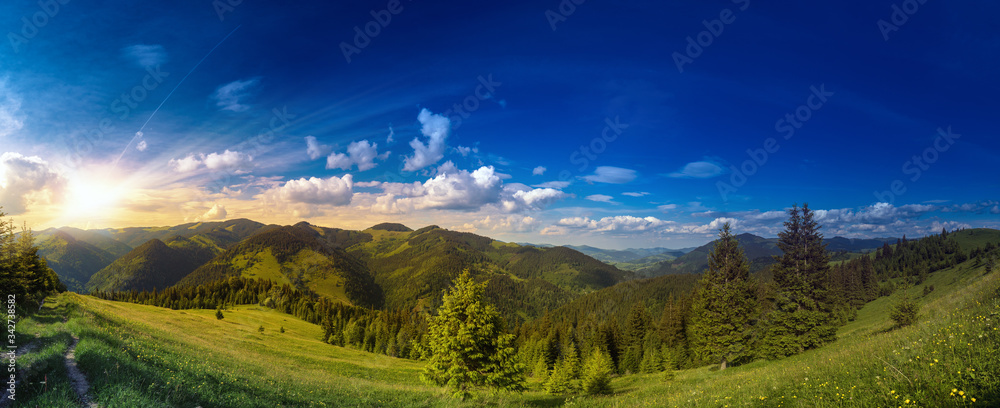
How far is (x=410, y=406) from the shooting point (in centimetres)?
1602

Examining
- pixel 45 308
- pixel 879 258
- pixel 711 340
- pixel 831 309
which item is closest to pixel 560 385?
pixel 711 340

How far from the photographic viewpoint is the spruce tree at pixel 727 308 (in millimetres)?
36062

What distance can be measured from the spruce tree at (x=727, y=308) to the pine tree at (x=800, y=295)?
2503mm

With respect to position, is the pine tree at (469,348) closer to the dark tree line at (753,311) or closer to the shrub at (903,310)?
the dark tree line at (753,311)

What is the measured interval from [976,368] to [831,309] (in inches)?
1507

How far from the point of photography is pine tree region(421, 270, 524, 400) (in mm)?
18359

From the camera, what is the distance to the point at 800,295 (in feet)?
111

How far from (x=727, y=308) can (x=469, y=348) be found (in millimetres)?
33053

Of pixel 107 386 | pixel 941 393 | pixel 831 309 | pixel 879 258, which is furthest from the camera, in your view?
pixel 879 258

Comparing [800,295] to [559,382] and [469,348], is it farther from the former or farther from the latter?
[469,348]

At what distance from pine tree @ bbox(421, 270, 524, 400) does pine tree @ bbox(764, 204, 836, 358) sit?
29.7 meters

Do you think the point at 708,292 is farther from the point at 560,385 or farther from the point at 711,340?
the point at 560,385

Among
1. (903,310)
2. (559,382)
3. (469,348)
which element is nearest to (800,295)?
(903,310)

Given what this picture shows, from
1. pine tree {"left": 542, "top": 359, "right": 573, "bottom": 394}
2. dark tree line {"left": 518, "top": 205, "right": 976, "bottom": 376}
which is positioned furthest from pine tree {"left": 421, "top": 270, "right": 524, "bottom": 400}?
pine tree {"left": 542, "top": 359, "right": 573, "bottom": 394}
